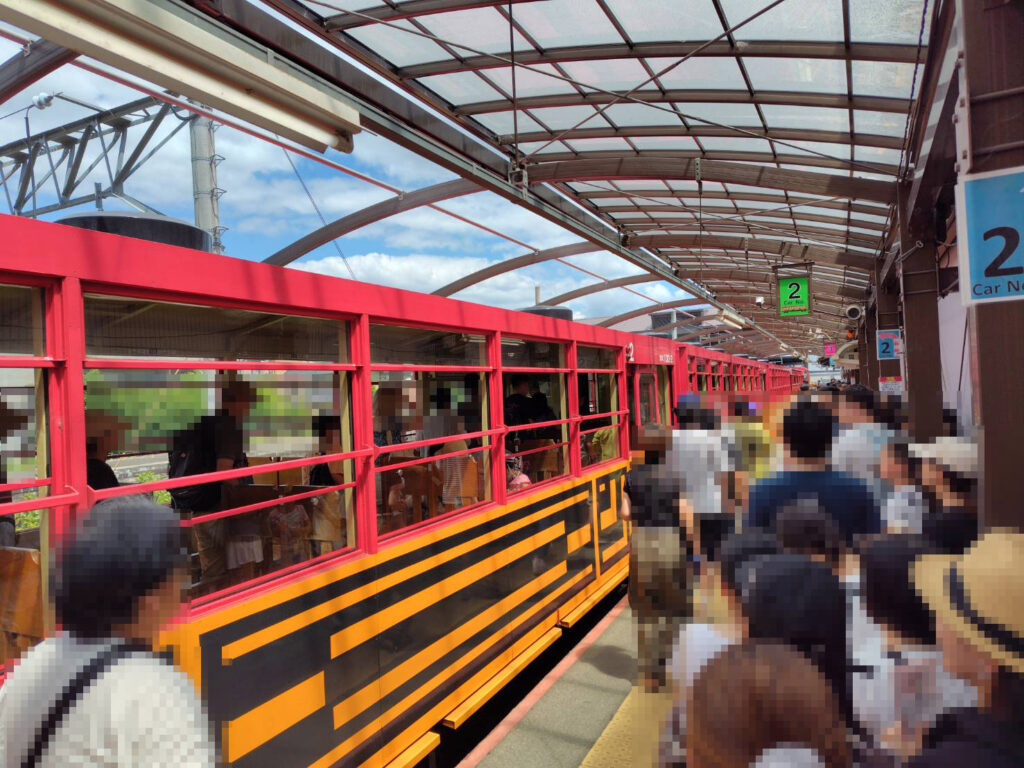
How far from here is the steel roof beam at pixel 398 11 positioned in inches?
225

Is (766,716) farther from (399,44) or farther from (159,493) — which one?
(399,44)

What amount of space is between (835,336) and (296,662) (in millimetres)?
39944

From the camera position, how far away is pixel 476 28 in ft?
21.0

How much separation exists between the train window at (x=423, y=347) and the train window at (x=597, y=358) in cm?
168

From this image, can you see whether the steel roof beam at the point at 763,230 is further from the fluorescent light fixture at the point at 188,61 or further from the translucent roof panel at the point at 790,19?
the fluorescent light fixture at the point at 188,61

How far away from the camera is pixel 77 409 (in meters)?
2.09

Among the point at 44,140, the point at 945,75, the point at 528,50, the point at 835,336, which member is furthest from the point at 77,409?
the point at 835,336

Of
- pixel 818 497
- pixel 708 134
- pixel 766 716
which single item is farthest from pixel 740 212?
pixel 766 716

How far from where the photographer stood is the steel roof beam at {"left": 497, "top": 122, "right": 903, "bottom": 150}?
7777 mm

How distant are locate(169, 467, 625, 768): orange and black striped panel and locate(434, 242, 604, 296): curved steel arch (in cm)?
1158

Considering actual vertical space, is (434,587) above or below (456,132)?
below

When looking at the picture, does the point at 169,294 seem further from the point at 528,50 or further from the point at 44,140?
the point at 44,140

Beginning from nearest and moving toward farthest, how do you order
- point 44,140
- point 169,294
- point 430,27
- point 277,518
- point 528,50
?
point 169,294 → point 277,518 → point 430,27 → point 528,50 → point 44,140

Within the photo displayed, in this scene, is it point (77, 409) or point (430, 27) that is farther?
point (430, 27)
